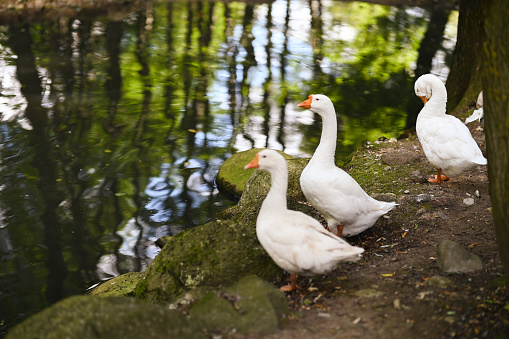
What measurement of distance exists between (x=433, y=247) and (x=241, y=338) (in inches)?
107

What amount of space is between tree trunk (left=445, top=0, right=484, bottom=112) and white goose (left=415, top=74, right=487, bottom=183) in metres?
3.47

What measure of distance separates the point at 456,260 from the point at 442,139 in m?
2.35

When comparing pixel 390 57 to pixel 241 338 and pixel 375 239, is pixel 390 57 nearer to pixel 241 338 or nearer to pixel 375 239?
pixel 375 239

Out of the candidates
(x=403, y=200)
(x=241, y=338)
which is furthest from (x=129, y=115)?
(x=241, y=338)

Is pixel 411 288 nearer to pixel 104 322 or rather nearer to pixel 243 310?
pixel 243 310

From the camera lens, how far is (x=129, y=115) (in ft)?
41.3

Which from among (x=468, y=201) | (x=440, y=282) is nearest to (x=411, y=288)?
(x=440, y=282)

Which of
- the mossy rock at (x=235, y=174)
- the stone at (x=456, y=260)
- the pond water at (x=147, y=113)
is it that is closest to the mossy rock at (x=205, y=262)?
the stone at (x=456, y=260)

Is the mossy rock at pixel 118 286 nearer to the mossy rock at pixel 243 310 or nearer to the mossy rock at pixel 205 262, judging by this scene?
the mossy rock at pixel 205 262

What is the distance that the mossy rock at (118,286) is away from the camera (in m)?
6.54

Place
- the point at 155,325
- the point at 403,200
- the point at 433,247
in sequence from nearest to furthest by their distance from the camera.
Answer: the point at 155,325 → the point at 433,247 → the point at 403,200

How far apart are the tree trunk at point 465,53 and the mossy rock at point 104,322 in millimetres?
8670

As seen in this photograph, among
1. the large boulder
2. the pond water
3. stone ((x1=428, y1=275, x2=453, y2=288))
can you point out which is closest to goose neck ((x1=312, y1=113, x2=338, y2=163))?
the large boulder

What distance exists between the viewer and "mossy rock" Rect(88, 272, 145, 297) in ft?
21.5
